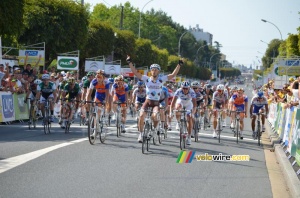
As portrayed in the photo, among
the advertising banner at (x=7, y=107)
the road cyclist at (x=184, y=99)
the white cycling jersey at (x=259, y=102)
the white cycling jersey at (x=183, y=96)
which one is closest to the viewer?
the road cyclist at (x=184, y=99)

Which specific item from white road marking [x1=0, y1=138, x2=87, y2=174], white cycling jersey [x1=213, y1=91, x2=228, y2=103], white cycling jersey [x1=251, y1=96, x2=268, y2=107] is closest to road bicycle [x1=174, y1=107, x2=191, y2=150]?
white road marking [x1=0, y1=138, x2=87, y2=174]

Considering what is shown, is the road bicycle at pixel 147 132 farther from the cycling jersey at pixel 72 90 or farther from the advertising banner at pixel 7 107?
the advertising banner at pixel 7 107

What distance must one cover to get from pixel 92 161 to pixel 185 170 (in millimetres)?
1874

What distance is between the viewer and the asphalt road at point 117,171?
8766 mm

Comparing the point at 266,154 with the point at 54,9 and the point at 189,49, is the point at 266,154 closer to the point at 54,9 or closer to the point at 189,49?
the point at 54,9

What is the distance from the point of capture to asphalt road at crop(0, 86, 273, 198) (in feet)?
28.8

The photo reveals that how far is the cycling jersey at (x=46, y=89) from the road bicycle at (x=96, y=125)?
10.5 feet

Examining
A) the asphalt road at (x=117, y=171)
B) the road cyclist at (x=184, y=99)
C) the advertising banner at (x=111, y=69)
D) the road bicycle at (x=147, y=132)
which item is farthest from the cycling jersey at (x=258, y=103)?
the advertising banner at (x=111, y=69)

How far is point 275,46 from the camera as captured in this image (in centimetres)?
16850

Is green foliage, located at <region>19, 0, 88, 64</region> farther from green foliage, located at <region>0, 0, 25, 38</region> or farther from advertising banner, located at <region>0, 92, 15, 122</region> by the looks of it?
advertising banner, located at <region>0, 92, 15, 122</region>

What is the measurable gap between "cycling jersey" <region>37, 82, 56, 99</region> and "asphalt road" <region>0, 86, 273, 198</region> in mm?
2178

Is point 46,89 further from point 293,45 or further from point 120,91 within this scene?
point 293,45

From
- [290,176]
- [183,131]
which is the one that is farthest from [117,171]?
[183,131]

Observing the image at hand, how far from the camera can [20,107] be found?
75.1 ft
